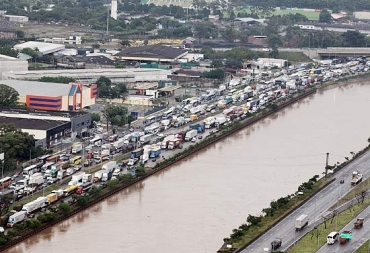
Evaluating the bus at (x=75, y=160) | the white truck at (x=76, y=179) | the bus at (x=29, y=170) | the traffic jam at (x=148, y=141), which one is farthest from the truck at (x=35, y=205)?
the bus at (x=75, y=160)

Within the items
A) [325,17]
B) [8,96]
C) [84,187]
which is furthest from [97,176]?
[325,17]

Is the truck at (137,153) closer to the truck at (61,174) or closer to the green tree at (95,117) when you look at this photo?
the truck at (61,174)

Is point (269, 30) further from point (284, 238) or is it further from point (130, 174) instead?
point (284, 238)

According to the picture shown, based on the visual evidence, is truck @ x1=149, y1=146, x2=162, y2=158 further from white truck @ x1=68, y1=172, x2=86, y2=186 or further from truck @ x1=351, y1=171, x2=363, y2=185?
truck @ x1=351, y1=171, x2=363, y2=185

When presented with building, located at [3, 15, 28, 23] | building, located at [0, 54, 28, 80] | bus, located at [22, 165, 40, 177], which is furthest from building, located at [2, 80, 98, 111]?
building, located at [3, 15, 28, 23]

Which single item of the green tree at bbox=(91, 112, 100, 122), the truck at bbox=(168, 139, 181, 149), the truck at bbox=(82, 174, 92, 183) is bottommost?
the truck at bbox=(82, 174, 92, 183)

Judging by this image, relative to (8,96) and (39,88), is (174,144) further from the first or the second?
(39,88)
